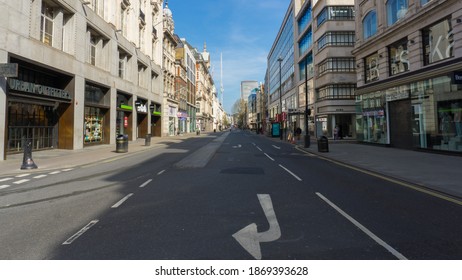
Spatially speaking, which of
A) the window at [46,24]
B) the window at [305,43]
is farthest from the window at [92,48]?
the window at [305,43]

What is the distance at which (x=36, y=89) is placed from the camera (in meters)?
18.5

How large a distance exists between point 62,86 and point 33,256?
21.9 m

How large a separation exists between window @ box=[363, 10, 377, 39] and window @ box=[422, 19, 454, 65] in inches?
283

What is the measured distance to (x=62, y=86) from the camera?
2209 cm

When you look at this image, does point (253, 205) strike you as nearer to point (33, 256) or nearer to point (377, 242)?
point (377, 242)

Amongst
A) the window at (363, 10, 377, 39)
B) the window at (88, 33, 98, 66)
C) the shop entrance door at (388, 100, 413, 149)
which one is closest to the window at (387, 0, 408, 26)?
the window at (363, 10, 377, 39)

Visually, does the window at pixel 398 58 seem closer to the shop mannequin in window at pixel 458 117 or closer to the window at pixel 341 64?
the shop mannequin in window at pixel 458 117

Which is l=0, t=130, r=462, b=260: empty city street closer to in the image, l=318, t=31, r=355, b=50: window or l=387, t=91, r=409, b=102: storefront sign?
l=387, t=91, r=409, b=102: storefront sign

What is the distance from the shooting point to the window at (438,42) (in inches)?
667

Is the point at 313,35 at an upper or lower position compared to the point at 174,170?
upper

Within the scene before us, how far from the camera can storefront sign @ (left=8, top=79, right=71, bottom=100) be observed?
644 inches

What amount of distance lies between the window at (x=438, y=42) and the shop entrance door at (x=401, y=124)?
139 inches
